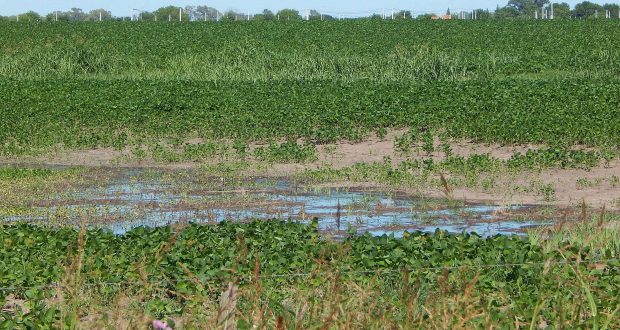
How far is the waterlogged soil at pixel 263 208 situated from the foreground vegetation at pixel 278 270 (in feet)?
6.36

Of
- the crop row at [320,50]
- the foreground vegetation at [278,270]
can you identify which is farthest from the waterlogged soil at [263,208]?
the crop row at [320,50]

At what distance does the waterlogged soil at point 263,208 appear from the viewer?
41.9 feet

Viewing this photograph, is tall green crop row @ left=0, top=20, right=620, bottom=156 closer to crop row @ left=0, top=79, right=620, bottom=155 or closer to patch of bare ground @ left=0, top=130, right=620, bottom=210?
crop row @ left=0, top=79, right=620, bottom=155

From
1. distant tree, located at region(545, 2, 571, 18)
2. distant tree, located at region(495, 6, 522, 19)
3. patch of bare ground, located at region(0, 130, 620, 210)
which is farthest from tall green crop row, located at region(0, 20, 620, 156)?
distant tree, located at region(545, 2, 571, 18)

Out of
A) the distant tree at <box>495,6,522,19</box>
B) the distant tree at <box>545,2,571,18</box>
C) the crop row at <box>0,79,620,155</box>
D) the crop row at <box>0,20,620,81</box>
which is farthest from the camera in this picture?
the distant tree at <box>545,2,571,18</box>

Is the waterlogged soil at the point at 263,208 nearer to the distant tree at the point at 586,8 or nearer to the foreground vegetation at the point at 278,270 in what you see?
the foreground vegetation at the point at 278,270

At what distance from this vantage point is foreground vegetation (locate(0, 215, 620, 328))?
23.8 ft

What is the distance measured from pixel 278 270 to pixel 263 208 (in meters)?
4.99

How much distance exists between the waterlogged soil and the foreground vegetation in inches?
76.3

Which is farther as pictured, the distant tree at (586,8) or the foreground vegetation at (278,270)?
the distant tree at (586,8)

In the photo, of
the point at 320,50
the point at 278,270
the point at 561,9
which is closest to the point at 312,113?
the point at 278,270

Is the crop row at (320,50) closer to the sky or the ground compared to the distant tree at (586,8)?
closer to the ground

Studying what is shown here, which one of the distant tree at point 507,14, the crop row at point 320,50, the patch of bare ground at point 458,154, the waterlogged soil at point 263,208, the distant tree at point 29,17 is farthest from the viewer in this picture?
the distant tree at point 507,14

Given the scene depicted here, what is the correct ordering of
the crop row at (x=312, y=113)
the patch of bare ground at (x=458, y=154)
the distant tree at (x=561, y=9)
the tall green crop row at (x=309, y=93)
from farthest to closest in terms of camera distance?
the distant tree at (x=561, y=9) → the tall green crop row at (x=309, y=93) → the crop row at (x=312, y=113) → the patch of bare ground at (x=458, y=154)
